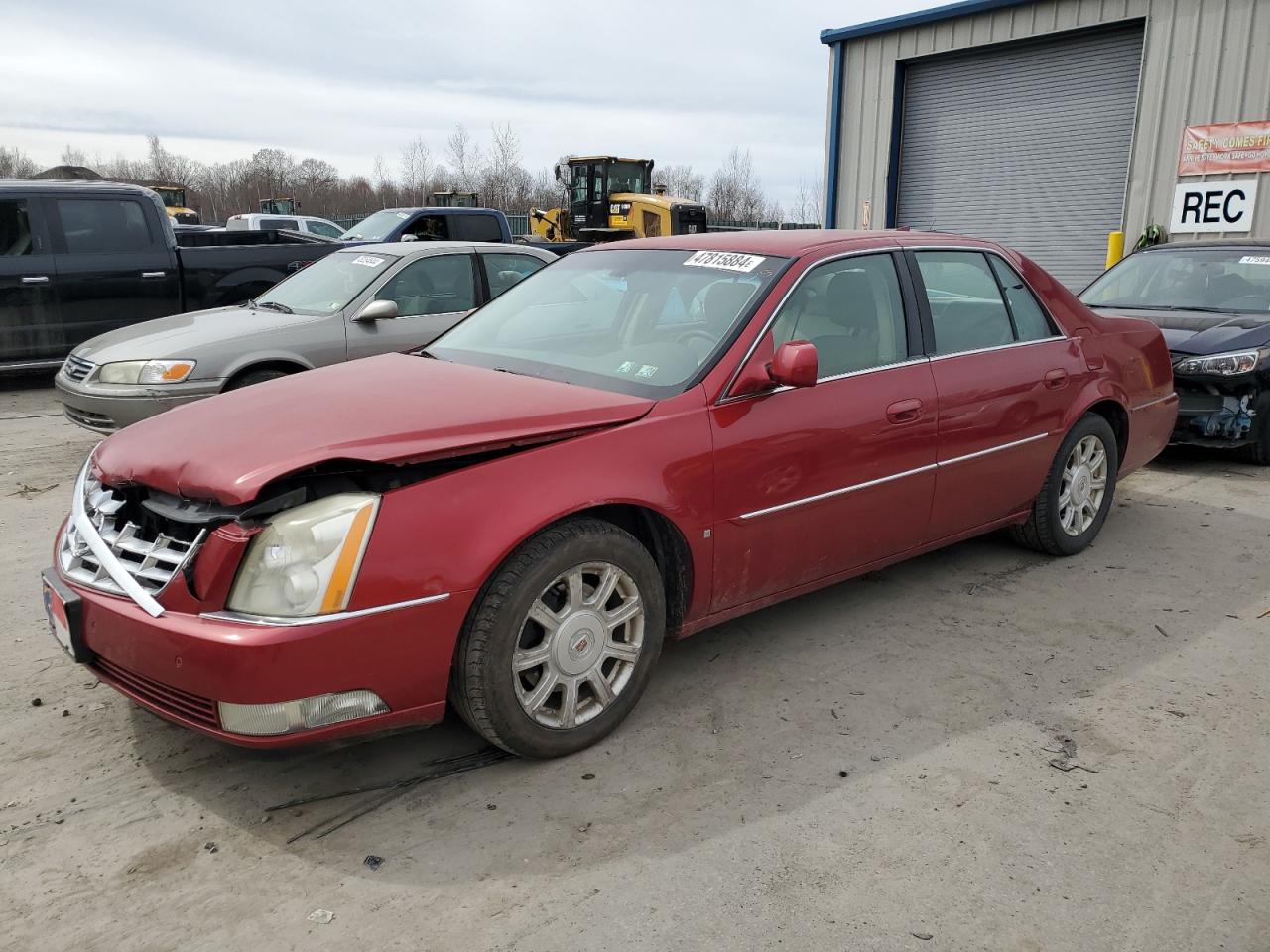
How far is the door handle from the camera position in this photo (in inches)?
154

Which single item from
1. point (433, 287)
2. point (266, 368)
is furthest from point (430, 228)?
point (266, 368)

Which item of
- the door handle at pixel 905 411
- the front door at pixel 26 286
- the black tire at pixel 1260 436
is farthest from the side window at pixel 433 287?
the black tire at pixel 1260 436

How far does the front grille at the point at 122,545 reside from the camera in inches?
108

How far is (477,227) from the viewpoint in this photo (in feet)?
45.7

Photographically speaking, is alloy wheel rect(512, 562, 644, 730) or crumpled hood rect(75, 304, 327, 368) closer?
alloy wheel rect(512, 562, 644, 730)

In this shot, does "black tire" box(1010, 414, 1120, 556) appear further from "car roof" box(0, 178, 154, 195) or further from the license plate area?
"car roof" box(0, 178, 154, 195)

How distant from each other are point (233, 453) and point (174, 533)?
0.93ft

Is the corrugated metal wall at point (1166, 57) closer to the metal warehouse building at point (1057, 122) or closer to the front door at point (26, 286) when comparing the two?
the metal warehouse building at point (1057, 122)

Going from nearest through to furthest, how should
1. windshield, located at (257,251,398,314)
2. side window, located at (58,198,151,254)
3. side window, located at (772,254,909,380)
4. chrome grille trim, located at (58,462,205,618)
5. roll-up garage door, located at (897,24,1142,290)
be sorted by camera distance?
chrome grille trim, located at (58,462,205,618), side window, located at (772,254,909,380), windshield, located at (257,251,398,314), side window, located at (58,198,151,254), roll-up garage door, located at (897,24,1142,290)

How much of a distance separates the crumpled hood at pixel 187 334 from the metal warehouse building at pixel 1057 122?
10576 mm

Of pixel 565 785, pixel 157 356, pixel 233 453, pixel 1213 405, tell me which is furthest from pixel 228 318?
pixel 1213 405

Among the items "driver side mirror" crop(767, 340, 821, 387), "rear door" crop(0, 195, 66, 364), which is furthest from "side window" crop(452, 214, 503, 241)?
"driver side mirror" crop(767, 340, 821, 387)

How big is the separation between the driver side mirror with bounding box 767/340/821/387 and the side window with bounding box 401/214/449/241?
442 inches

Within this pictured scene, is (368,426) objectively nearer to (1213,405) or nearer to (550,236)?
(1213,405)
